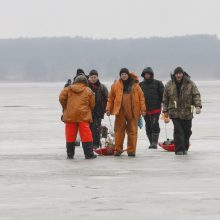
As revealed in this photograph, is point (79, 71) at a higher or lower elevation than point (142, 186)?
higher

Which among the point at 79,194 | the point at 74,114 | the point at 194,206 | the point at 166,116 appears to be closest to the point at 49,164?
the point at 74,114

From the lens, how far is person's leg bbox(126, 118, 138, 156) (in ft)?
56.1

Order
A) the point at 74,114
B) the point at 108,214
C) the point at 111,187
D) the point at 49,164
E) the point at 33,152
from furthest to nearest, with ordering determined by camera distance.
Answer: the point at 33,152, the point at 74,114, the point at 49,164, the point at 111,187, the point at 108,214

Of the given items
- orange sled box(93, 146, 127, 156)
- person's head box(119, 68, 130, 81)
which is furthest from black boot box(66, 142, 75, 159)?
person's head box(119, 68, 130, 81)

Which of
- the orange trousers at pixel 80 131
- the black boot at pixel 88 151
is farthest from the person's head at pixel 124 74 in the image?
the black boot at pixel 88 151

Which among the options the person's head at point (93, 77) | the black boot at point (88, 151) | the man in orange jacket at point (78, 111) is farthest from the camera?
the person's head at point (93, 77)

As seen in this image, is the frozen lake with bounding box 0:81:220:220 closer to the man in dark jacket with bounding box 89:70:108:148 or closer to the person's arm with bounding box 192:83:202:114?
the man in dark jacket with bounding box 89:70:108:148

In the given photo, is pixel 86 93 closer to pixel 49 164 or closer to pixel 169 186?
pixel 49 164

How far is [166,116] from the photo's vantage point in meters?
17.8

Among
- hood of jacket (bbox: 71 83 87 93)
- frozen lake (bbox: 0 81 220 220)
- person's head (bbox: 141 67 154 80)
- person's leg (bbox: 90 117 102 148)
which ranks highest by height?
person's head (bbox: 141 67 154 80)

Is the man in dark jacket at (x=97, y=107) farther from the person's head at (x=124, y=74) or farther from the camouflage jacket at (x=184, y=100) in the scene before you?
the camouflage jacket at (x=184, y=100)

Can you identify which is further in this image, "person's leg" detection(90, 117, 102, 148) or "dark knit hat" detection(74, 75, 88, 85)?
"person's leg" detection(90, 117, 102, 148)

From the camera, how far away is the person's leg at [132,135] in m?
17.1

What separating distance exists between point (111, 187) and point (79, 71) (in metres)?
7.11
